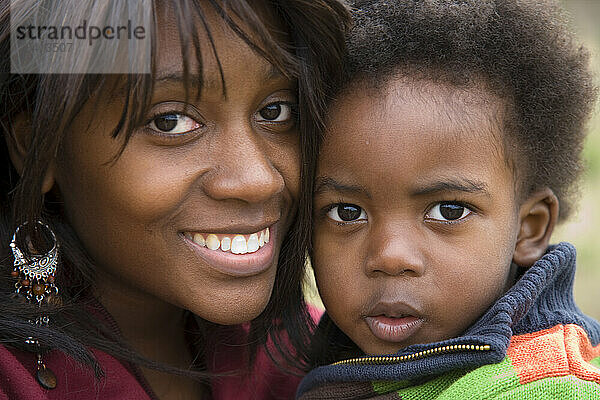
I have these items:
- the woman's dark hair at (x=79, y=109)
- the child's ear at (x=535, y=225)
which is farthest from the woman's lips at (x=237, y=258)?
the child's ear at (x=535, y=225)

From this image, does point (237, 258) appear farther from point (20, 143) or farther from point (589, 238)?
point (589, 238)

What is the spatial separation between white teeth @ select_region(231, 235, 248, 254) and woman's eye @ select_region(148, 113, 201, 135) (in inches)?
12.1

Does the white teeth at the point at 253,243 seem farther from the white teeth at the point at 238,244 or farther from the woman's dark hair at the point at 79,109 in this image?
the woman's dark hair at the point at 79,109

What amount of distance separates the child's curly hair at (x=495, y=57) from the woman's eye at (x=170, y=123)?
18.9 inches

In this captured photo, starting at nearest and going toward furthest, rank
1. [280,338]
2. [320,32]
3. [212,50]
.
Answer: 1. [212,50]
2. [320,32]
3. [280,338]

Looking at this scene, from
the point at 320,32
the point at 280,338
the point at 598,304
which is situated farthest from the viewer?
the point at 598,304

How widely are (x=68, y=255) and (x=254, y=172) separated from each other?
550 mm

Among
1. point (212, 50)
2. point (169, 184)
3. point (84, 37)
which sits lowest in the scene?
point (169, 184)

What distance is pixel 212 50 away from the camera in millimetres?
1803

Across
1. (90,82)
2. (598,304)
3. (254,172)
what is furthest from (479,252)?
(598,304)

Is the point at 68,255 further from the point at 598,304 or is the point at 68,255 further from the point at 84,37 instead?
the point at 598,304

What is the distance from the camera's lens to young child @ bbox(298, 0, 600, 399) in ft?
6.48

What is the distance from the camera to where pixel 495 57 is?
2.04m

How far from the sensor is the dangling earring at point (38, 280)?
1.90 m
